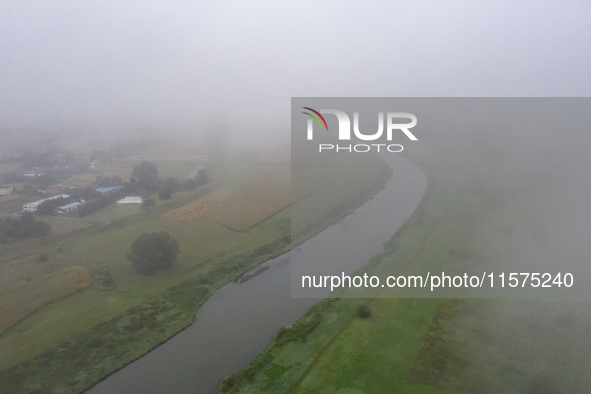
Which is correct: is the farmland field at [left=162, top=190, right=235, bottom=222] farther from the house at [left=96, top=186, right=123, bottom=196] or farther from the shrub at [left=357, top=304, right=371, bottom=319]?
the shrub at [left=357, top=304, right=371, bottom=319]

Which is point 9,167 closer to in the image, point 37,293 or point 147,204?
point 147,204

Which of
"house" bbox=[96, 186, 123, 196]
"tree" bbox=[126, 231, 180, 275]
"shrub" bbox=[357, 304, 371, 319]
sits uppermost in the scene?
"house" bbox=[96, 186, 123, 196]

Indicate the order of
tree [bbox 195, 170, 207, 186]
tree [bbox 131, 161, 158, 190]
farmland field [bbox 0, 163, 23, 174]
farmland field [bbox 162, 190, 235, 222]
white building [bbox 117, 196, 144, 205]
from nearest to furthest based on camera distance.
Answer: farmland field [bbox 162, 190, 235, 222] → white building [bbox 117, 196, 144, 205] → tree [bbox 131, 161, 158, 190] → tree [bbox 195, 170, 207, 186] → farmland field [bbox 0, 163, 23, 174]

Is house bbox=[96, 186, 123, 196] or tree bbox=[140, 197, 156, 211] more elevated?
house bbox=[96, 186, 123, 196]

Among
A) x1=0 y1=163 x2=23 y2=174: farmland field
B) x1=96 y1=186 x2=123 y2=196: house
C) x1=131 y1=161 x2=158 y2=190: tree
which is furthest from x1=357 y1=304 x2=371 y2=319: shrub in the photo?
x1=0 y1=163 x2=23 y2=174: farmland field

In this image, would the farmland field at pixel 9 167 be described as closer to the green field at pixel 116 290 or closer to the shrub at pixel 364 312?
the green field at pixel 116 290

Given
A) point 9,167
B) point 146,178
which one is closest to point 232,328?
point 146,178
